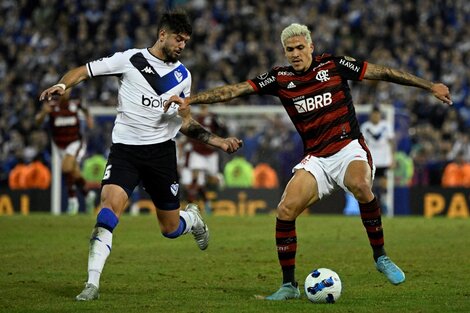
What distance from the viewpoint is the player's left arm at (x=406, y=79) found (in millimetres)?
9766

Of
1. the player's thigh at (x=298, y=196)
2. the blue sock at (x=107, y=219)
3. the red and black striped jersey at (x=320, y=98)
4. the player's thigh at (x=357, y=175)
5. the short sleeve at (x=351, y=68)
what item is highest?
the short sleeve at (x=351, y=68)

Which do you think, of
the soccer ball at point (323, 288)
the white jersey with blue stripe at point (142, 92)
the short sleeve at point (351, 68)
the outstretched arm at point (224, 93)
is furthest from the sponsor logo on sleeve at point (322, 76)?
the soccer ball at point (323, 288)

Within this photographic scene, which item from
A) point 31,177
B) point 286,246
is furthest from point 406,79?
point 31,177

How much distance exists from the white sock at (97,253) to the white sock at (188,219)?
203cm

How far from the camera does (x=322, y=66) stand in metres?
9.98

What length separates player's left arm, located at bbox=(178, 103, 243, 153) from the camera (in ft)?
31.8

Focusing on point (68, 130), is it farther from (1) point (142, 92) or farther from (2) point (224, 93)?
(2) point (224, 93)

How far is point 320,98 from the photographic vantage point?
988 cm

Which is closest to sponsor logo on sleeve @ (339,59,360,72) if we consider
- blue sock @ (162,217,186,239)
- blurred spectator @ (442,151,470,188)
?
blue sock @ (162,217,186,239)

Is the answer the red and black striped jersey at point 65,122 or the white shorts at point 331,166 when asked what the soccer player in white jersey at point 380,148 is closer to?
the red and black striped jersey at point 65,122

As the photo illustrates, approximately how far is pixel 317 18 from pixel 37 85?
840cm

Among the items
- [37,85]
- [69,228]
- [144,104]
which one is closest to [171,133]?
[144,104]

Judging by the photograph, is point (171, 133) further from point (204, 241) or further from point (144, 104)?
point (204, 241)

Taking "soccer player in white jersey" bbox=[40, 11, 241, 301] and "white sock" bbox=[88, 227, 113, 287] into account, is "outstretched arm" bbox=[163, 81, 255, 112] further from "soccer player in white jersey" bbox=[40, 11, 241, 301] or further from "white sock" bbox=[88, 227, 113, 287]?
"white sock" bbox=[88, 227, 113, 287]
